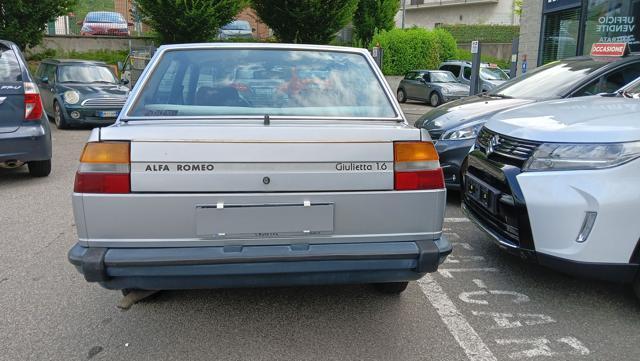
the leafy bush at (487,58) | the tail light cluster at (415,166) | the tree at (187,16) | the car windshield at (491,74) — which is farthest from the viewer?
the leafy bush at (487,58)

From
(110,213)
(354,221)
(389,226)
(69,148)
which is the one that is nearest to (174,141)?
(110,213)

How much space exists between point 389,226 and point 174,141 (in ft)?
3.77

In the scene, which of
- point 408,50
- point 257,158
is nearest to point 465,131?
point 257,158

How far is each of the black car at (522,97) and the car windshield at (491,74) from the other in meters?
13.1

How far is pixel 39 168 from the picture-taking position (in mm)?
7141

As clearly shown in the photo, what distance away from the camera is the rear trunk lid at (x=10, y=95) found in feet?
20.7

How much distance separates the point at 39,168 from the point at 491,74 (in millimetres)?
16290

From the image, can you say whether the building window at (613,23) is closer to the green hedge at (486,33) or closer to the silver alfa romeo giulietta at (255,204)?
the silver alfa romeo giulietta at (255,204)

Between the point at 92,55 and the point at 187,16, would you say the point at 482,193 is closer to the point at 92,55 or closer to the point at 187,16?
the point at 187,16

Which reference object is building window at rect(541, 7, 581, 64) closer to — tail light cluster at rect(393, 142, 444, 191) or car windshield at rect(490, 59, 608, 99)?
car windshield at rect(490, 59, 608, 99)

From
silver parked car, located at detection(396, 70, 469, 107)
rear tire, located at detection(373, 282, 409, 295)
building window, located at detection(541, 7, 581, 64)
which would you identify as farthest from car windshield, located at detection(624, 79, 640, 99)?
silver parked car, located at detection(396, 70, 469, 107)

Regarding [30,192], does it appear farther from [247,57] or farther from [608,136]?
[608,136]

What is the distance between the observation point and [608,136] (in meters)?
3.26

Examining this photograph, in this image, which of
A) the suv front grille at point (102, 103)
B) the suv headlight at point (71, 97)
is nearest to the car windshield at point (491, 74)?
the suv front grille at point (102, 103)
